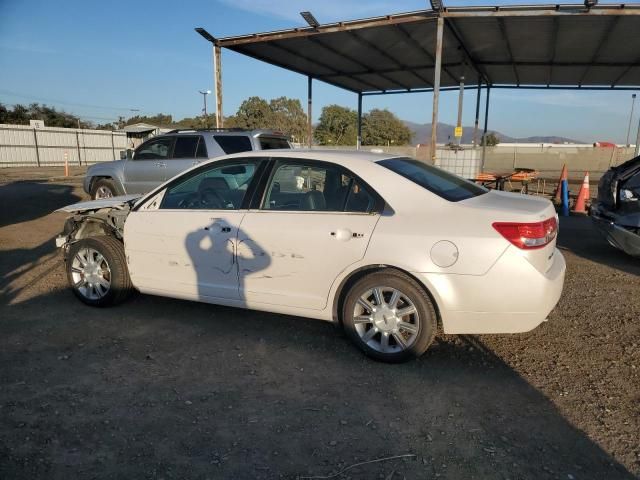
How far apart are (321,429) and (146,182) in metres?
8.15

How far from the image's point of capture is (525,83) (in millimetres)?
19625

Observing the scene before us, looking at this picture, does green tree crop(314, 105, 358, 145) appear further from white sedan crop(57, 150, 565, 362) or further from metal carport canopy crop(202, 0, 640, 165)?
white sedan crop(57, 150, 565, 362)

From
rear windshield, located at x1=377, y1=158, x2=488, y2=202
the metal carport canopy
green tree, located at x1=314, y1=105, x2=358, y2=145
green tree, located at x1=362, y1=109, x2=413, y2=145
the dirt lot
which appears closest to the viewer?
the dirt lot

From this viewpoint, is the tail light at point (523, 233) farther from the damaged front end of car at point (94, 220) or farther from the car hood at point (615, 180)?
the car hood at point (615, 180)

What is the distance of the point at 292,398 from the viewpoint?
3102mm

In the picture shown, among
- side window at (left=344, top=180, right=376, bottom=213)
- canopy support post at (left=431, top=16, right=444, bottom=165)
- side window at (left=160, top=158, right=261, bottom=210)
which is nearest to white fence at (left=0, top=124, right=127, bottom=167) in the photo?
canopy support post at (left=431, top=16, right=444, bottom=165)

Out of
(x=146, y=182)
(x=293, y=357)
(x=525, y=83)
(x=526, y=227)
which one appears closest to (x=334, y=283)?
(x=293, y=357)

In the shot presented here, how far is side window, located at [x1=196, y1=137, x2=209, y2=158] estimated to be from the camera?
8.95 meters

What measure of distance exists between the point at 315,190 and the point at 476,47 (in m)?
12.3

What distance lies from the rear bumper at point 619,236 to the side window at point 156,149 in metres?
7.75

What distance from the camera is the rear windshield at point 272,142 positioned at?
8477 millimetres

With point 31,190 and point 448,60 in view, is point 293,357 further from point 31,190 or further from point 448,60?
point 448,60

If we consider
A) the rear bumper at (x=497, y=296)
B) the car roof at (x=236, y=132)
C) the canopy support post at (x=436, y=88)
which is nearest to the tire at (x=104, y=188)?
the car roof at (x=236, y=132)

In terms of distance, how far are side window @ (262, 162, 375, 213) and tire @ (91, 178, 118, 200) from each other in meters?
7.35
